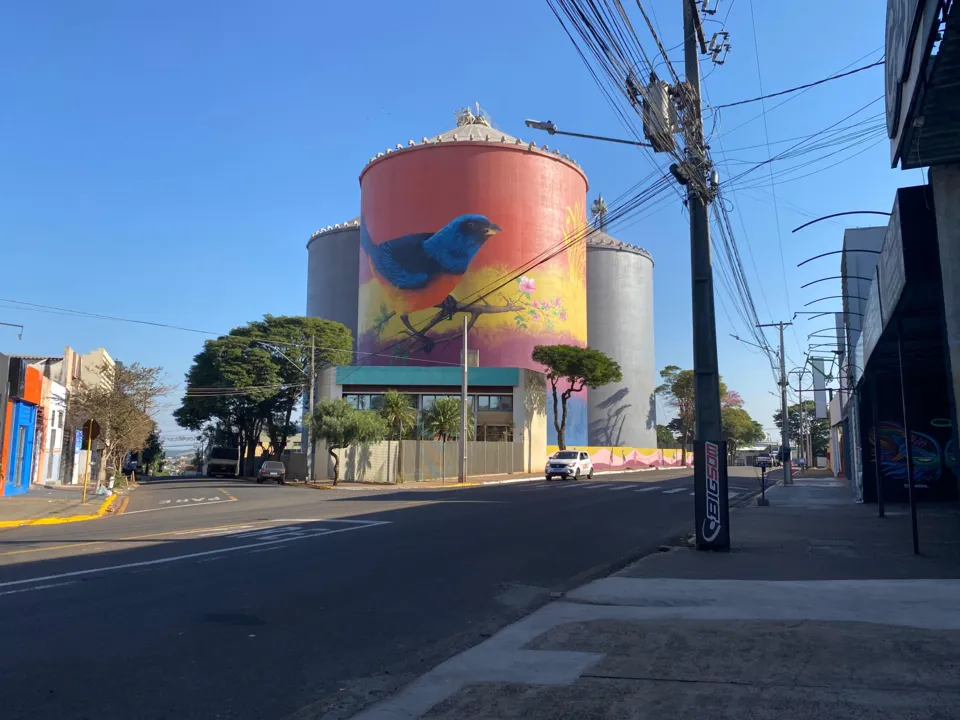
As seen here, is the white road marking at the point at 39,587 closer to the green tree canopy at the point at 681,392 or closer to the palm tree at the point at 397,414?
the palm tree at the point at 397,414

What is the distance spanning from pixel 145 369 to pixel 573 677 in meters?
34.4

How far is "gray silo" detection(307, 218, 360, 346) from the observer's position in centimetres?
8962

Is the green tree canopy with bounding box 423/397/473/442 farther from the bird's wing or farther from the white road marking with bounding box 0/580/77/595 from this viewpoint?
the white road marking with bounding box 0/580/77/595

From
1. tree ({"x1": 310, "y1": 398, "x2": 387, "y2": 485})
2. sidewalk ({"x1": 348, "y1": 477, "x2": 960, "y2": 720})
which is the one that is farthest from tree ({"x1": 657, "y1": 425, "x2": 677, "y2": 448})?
sidewalk ({"x1": 348, "y1": 477, "x2": 960, "y2": 720})

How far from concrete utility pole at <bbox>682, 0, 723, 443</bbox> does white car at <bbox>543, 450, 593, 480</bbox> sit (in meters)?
28.2

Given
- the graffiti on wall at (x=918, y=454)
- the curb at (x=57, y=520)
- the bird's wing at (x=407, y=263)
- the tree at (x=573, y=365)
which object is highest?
the bird's wing at (x=407, y=263)

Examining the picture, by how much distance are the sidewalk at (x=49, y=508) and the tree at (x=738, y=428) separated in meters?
94.7

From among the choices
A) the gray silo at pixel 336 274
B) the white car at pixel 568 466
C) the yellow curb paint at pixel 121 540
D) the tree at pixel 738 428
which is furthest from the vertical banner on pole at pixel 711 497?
the tree at pixel 738 428

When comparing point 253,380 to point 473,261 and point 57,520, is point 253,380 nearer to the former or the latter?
point 473,261

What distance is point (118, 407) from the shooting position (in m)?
32.2

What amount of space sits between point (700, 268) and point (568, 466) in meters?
29.0

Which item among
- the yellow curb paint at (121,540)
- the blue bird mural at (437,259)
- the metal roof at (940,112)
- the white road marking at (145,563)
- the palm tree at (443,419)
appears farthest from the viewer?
the blue bird mural at (437,259)

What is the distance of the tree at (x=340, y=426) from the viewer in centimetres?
3859

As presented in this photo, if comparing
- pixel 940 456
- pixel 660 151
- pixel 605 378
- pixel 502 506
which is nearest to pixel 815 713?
pixel 660 151
